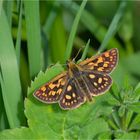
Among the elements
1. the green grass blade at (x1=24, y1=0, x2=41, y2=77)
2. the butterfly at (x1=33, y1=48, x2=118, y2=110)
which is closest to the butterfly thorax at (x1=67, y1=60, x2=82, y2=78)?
the butterfly at (x1=33, y1=48, x2=118, y2=110)

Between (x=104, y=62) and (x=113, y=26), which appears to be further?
(x=113, y=26)

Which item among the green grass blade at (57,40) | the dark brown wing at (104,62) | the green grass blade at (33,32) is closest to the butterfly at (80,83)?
the dark brown wing at (104,62)

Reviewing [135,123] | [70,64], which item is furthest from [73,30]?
[135,123]

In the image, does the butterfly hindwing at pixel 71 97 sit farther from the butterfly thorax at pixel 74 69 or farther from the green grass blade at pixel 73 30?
the green grass blade at pixel 73 30

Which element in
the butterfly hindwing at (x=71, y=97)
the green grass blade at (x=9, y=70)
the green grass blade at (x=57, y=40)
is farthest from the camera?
the green grass blade at (x=57, y=40)

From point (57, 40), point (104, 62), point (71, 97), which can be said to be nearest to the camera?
point (71, 97)

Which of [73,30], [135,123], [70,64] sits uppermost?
[73,30]

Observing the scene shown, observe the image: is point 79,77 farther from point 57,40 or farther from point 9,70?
point 57,40
